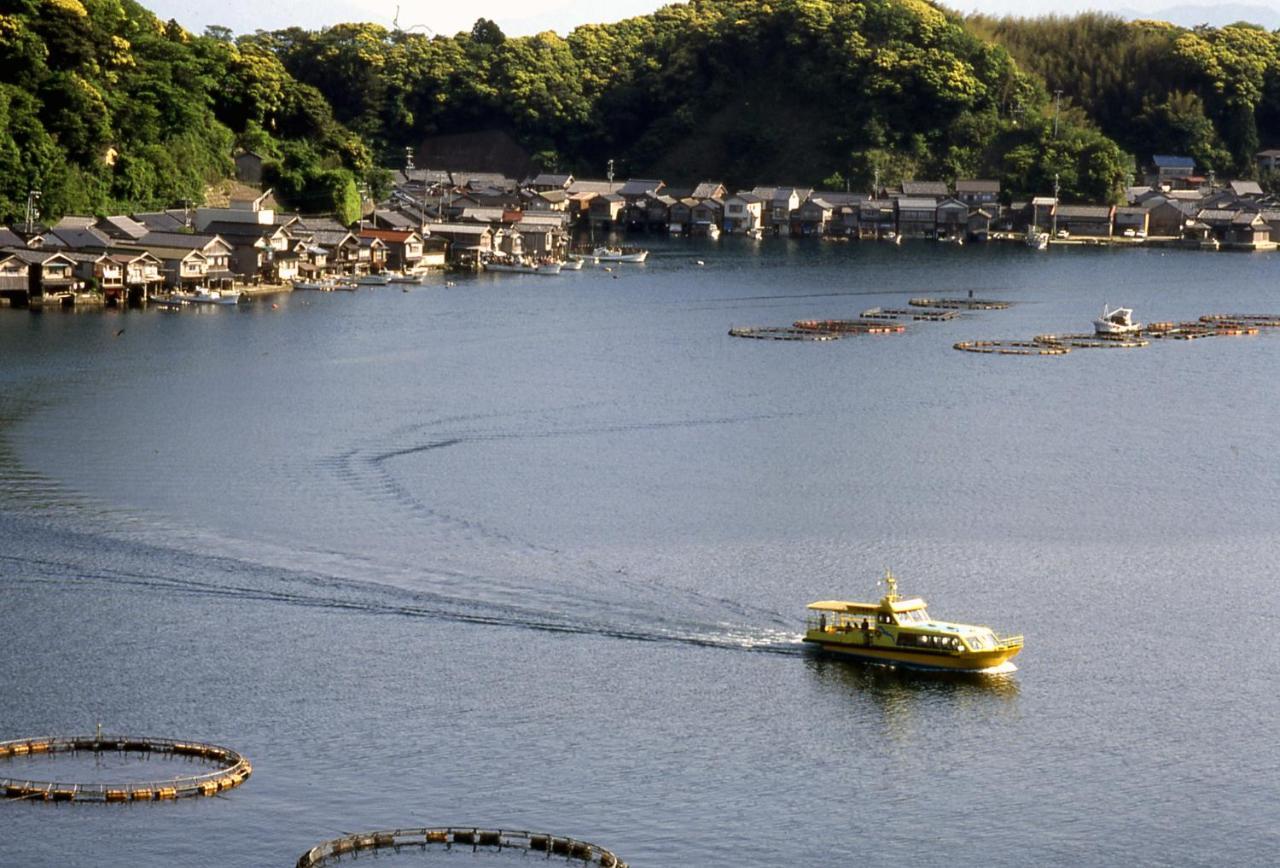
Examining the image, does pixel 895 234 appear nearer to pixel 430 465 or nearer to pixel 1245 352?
pixel 1245 352

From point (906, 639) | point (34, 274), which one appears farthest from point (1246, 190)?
point (906, 639)

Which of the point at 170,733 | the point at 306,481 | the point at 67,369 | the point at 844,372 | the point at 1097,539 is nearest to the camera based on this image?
the point at 170,733

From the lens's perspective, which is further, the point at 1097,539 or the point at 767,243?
the point at 767,243

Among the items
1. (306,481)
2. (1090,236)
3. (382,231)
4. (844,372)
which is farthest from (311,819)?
(1090,236)

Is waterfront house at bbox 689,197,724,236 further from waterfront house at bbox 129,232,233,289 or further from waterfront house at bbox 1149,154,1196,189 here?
waterfront house at bbox 129,232,233,289

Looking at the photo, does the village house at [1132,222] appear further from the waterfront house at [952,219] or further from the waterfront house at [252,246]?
the waterfront house at [252,246]

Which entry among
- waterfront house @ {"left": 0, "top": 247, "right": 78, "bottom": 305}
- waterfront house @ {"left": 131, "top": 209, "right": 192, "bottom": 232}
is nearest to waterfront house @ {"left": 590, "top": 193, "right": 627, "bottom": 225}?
waterfront house @ {"left": 131, "top": 209, "right": 192, "bottom": 232}
